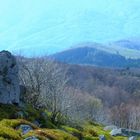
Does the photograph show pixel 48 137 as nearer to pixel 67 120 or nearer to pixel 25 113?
pixel 25 113

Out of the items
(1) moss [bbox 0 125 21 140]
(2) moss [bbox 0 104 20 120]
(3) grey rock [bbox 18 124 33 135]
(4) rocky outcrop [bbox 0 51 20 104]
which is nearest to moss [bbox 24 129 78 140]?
(3) grey rock [bbox 18 124 33 135]

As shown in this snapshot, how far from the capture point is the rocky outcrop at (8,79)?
3812 centimetres

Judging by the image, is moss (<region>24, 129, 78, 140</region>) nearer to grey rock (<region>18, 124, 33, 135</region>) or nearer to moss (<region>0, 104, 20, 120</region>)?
grey rock (<region>18, 124, 33, 135</region>)

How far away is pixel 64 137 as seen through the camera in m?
28.9

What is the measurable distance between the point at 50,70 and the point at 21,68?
4803 millimetres

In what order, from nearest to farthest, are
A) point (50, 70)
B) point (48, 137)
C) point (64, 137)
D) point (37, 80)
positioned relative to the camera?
point (48, 137) → point (64, 137) → point (37, 80) → point (50, 70)

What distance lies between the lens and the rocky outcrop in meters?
38.1

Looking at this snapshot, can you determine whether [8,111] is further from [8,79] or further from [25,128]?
[25,128]

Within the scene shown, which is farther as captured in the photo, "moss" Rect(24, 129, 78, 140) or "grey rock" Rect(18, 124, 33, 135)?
"grey rock" Rect(18, 124, 33, 135)

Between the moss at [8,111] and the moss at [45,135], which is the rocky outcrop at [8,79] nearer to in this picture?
the moss at [8,111]

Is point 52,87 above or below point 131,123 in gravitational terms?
above

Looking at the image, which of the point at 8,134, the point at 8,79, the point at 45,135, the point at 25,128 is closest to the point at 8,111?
the point at 8,79

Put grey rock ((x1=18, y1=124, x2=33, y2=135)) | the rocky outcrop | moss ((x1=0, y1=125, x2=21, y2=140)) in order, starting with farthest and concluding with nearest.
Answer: the rocky outcrop < grey rock ((x1=18, y1=124, x2=33, y2=135)) < moss ((x1=0, y1=125, x2=21, y2=140))

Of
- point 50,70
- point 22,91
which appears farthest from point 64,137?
point 50,70
